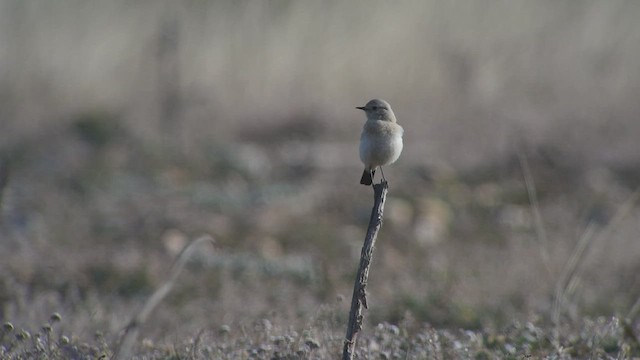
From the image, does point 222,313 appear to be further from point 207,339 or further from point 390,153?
point 390,153

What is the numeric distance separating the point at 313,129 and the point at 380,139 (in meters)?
9.07

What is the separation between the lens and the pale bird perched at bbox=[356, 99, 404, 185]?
535 cm

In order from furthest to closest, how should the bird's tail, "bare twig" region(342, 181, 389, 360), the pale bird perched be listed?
1. the bird's tail
2. the pale bird perched
3. "bare twig" region(342, 181, 389, 360)

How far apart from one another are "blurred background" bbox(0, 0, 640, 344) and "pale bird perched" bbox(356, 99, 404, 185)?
3.63 m

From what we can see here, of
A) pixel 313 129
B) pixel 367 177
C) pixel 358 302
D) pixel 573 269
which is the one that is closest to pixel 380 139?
pixel 367 177

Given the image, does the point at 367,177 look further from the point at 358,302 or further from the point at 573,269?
the point at 573,269

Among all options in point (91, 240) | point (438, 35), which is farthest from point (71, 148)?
point (438, 35)

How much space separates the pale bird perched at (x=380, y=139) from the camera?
5.35m

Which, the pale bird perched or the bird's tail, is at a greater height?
the pale bird perched

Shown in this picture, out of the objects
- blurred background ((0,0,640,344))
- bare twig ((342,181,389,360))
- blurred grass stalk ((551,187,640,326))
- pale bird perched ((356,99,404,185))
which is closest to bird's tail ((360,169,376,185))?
pale bird perched ((356,99,404,185))

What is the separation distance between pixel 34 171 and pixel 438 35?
224 inches

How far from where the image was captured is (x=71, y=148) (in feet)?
43.1

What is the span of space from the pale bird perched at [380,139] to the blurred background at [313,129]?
3.63m

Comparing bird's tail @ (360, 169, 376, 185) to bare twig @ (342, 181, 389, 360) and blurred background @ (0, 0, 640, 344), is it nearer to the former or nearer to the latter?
bare twig @ (342, 181, 389, 360)
